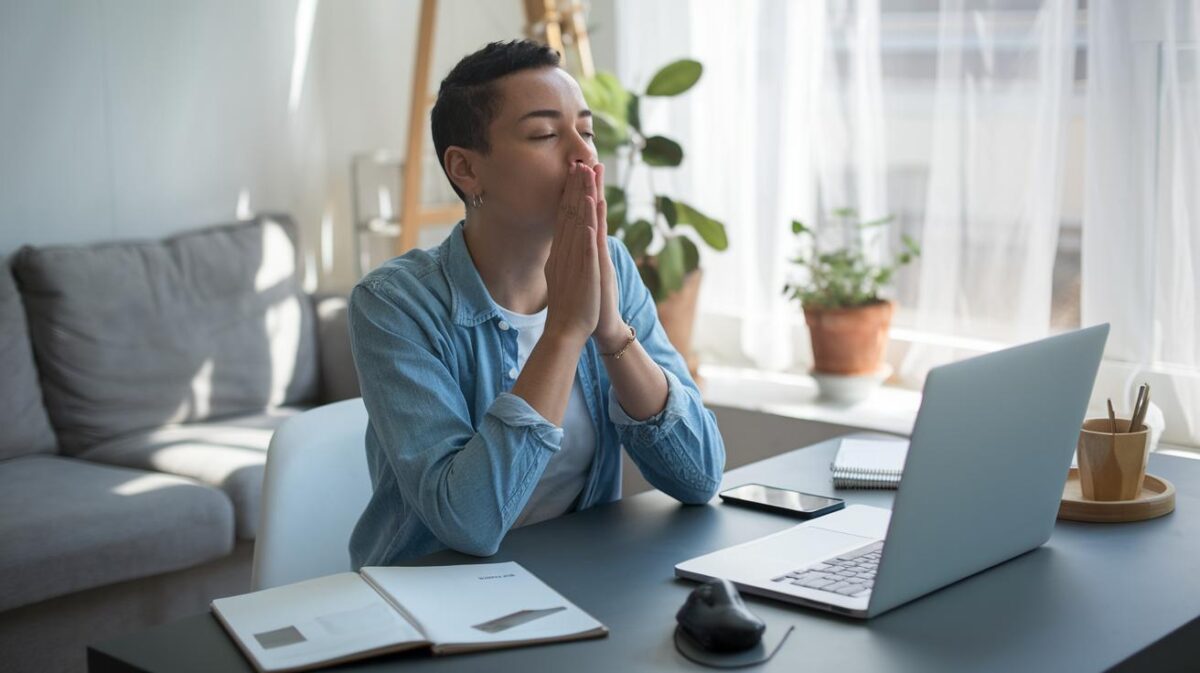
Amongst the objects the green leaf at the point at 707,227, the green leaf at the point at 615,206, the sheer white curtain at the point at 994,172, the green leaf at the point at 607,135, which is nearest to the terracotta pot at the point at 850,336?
the sheer white curtain at the point at 994,172

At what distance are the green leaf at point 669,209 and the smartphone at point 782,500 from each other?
1.44 m

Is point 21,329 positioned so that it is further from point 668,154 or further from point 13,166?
point 668,154

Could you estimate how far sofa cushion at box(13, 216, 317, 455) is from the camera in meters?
3.02

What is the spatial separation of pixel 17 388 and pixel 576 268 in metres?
1.91

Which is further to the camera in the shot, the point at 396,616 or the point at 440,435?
the point at 440,435

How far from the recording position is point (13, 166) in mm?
3145

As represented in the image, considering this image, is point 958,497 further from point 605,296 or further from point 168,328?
point 168,328

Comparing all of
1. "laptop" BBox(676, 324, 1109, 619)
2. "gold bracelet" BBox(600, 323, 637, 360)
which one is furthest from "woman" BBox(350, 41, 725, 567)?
"laptop" BBox(676, 324, 1109, 619)

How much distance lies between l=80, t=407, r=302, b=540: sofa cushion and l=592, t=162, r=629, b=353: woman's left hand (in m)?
1.29

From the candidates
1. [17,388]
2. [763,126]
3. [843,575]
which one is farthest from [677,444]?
[17,388]

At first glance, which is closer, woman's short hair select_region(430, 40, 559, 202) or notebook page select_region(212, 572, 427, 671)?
notebook page select_region(212, 572, 427, 671)

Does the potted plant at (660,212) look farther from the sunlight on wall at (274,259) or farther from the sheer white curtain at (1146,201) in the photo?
the sunlight on wall at (274,259)

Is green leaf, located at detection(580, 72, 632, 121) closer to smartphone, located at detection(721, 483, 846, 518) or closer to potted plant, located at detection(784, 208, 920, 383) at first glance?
potted plant, located at detection(784, 208, 920, 383)

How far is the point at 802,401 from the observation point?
3020 mm
